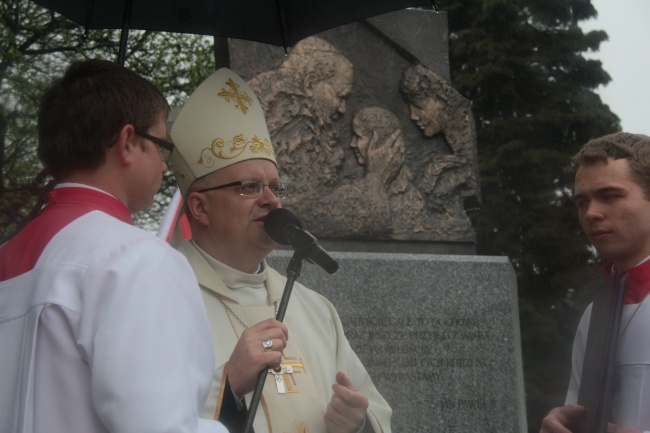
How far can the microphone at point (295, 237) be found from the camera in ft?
8.94

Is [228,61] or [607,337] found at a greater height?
[228,61]

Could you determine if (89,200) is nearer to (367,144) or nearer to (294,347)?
(294,347)

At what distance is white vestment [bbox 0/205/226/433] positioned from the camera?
6.04ft

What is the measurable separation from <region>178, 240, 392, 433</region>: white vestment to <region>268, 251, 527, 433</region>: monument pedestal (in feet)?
6.66

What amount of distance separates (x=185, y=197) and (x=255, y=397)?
1.17 metres

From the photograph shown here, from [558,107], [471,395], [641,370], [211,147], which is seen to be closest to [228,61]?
[471,395]

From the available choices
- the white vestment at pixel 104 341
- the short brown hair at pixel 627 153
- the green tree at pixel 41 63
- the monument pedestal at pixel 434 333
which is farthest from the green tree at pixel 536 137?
the white vestment at pixel 104 341

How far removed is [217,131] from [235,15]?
0.40 metres

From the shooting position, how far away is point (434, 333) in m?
5.83

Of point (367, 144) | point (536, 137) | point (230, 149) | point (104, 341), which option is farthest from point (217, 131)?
point (536, 137)

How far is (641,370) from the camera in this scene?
2961 millimetres

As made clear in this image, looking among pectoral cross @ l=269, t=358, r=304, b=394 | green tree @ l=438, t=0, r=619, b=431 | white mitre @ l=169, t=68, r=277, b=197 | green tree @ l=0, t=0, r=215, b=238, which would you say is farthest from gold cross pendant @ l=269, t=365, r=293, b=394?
green tree @ l=438, t=0, r=619, b=431

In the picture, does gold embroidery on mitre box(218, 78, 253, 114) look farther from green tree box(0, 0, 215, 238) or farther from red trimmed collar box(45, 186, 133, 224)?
green tree box(0, 0, 215, 238)

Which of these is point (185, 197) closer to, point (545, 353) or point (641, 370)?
point (641, 370)
